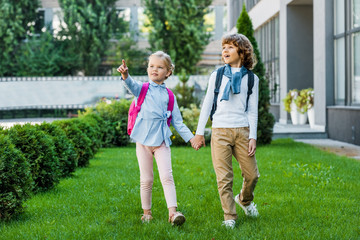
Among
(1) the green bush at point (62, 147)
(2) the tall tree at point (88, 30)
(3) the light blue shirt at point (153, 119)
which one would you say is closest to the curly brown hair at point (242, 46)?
(3) the light blue shirt at point (153, 119)

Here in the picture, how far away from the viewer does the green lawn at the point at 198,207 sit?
444cm

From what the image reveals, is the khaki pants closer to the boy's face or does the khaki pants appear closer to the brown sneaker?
the brown sneaker

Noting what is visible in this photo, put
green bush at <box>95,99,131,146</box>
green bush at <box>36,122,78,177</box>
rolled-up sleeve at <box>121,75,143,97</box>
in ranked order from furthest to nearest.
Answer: green bush at <box>95,99,131,146</box>, green bush at <box>36,122,78,177</box>, rolled-up sleeve at <box>121,75,143,97</box>

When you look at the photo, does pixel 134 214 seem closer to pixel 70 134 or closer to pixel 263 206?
pixel 263 206

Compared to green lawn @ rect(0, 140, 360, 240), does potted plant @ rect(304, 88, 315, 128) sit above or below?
above

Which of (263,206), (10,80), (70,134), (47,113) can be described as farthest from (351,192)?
(10,80)

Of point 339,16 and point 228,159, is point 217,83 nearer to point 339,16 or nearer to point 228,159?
point 228,159

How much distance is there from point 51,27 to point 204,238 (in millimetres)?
34990

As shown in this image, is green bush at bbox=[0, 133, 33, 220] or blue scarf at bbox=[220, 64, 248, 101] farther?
green bush at bbox=[0, 133, 33, 220]

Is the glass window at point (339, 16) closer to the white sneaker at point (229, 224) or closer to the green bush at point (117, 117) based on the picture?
the green bush at point (117, 117)

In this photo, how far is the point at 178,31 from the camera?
34531 mm

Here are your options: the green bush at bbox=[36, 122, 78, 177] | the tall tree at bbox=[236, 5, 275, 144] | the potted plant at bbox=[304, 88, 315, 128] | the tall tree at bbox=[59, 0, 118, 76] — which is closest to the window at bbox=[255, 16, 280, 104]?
the potted plant at bbox=[304, 88, 315, 128]

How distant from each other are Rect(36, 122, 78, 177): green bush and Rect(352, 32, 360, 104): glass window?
865cm

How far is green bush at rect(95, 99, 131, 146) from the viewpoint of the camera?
48.4ft
